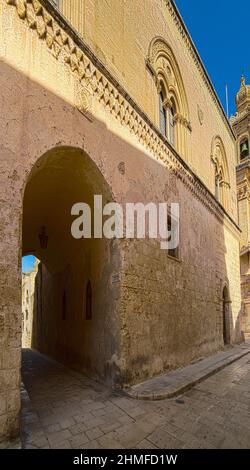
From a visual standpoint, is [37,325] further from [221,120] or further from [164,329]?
[221,120]

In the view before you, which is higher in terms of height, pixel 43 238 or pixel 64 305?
pixel 43 238

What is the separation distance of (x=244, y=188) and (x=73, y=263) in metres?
17.0

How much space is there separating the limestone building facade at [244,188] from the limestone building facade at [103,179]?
943 centimetres

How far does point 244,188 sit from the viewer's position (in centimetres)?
2030

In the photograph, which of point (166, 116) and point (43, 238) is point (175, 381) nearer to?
point (43, 238)

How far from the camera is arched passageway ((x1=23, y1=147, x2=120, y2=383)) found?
4883 millimetres

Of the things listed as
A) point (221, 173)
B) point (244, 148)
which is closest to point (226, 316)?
point (221, 173)

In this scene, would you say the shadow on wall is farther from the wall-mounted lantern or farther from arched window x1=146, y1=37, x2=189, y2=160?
arched window x1=146, y1=37, x2=189, y2=160

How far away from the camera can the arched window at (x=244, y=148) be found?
2353 centimetres

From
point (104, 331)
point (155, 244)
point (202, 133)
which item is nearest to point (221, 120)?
point (202, 133)

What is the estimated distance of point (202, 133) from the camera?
10.7 m

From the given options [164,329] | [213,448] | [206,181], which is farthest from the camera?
[206,181]

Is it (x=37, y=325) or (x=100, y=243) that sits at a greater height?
(x=100, y=243)

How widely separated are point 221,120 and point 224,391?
12264 millimetres
